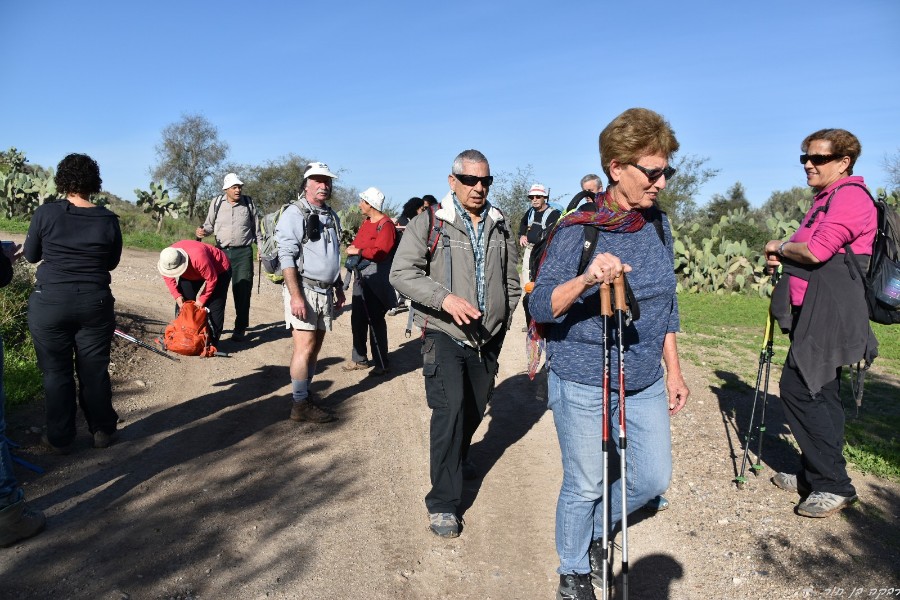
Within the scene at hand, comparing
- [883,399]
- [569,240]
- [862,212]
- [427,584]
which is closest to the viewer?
[569,240]

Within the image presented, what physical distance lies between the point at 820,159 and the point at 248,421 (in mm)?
4769

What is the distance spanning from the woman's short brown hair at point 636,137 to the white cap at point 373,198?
17.2 ft

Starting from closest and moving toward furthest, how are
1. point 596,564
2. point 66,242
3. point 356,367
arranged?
point 596,564 < point 66,242 < point 356,367

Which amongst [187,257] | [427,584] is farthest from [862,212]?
[187,257]

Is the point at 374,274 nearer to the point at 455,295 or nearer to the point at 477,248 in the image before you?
the point at 477,248

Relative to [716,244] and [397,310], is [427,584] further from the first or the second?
[716,244]

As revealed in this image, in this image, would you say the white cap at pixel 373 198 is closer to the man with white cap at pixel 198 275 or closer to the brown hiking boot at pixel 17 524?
the man with white cap at pixel 198 275

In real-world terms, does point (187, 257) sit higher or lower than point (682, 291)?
higher

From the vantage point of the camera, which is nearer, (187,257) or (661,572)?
(661,572)

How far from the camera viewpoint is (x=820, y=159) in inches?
169

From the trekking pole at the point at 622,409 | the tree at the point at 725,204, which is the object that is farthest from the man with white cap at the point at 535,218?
the tree at the point at 725,204

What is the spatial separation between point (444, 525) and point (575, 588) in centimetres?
115

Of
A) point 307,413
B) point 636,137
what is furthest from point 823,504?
point 307,413

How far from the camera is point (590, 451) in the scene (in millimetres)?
3074
